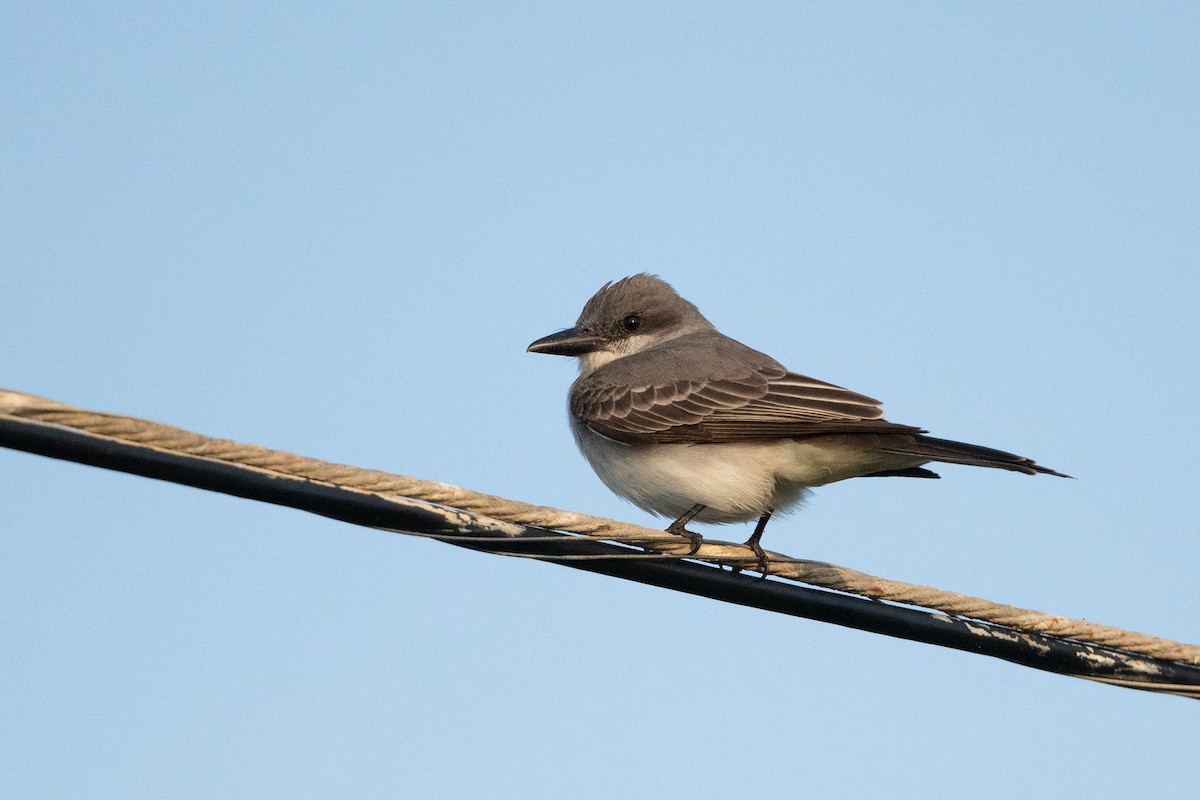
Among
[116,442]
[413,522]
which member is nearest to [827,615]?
[413,522]

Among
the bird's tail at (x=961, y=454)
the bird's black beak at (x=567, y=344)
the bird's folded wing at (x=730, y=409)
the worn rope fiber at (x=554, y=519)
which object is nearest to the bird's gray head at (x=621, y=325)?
the bird's black beak at (x=567, y=344)

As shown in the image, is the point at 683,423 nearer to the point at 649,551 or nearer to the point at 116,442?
the point at 649,551

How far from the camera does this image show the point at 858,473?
20.8 ft

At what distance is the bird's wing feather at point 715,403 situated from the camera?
6.15 metres

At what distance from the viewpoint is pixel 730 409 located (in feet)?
21.2

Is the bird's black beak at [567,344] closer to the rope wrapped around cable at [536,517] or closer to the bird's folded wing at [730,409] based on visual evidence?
Answer: the bird's folded wing at [730,409]

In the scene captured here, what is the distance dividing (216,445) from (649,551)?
172 centimetres

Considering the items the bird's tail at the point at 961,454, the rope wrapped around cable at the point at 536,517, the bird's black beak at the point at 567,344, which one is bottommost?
the rope wrapped around cable at the point at 536,517

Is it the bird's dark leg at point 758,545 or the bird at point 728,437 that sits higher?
the bird at point 728,437

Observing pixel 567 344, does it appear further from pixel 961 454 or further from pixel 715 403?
pixel 961 454

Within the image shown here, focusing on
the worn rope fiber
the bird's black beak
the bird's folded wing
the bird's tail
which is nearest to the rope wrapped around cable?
the worn rope fiber

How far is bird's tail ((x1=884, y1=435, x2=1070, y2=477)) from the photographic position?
535 centimetres

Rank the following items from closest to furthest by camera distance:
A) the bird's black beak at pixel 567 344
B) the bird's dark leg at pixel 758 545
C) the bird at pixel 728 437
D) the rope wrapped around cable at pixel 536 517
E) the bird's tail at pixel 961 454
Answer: the rope wrapped around cable at pixel 536 517 < the bird's dark leg at pixel 758 545 < the bird's tail at pixel 961 454 < the bird at pixel 728 437 < the bird's black beak at pixel 567 344

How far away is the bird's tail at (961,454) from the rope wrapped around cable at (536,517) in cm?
75
